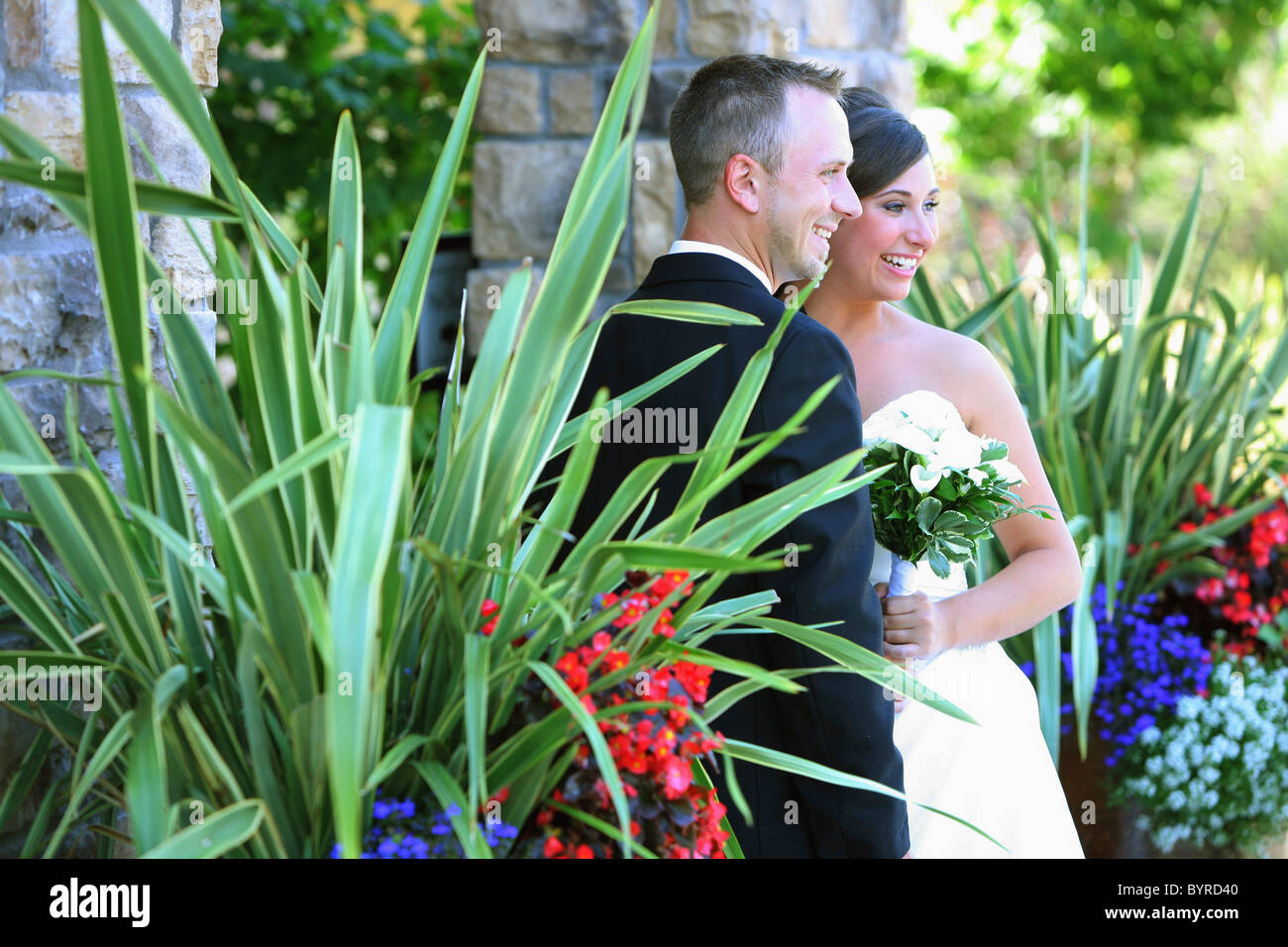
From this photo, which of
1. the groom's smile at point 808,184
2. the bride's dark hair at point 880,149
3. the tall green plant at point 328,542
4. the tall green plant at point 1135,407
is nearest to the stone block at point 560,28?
the tall green plant at point 1135,407

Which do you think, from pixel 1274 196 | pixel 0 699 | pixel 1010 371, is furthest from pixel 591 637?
pixel 1274 196

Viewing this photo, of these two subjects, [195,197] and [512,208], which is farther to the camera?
[512,208]

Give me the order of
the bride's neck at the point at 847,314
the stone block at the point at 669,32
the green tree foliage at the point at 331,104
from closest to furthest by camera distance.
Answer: the bride's neck at the point at 847,314
the stone block at the point at 669,32
the green tree foliage at the point at 331,104

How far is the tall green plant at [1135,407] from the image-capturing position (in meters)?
3.56

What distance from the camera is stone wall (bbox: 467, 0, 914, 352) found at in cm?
365

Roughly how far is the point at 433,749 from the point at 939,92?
7.91 meters

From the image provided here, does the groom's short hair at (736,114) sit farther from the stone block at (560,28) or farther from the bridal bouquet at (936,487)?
the stone block at (560,28)

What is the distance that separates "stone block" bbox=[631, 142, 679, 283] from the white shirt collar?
147 cm

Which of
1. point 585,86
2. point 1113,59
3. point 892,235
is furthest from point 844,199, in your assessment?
point 1113,59

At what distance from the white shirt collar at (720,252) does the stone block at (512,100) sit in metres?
1.80

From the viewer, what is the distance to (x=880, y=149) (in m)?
2.50

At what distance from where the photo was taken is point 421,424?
13.8 feet

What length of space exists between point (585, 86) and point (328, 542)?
8.84ft
